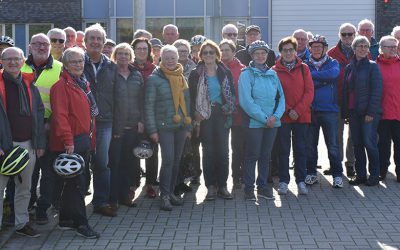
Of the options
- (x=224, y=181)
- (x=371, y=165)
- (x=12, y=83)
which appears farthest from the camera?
(x=371, y=165)

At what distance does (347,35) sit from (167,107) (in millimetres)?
3256

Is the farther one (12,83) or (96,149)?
(96,149)

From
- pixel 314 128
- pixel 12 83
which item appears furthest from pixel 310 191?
pixel 12 83

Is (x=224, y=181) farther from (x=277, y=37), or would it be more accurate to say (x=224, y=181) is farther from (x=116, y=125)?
(x=277, y=37)

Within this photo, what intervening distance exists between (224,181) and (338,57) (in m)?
2.64

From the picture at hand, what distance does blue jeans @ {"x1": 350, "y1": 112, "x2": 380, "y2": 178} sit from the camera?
8.68 metres

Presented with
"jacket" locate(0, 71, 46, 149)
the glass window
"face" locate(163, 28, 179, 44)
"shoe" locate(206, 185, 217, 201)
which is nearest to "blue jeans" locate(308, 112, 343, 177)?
"shoe" locate(206, 185, 217, 201)

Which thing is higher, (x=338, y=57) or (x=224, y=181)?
(x=338, y=57)

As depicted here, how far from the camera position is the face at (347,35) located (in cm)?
920

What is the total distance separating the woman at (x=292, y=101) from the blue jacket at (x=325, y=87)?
1.28ft

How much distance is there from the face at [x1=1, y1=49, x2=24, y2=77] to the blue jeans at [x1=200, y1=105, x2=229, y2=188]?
2.60 meters

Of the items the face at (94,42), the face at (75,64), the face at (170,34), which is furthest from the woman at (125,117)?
the face at (170,34)

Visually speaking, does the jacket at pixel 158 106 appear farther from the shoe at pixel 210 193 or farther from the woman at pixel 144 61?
the shoe at pixel 210 193

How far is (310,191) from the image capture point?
852 cm
